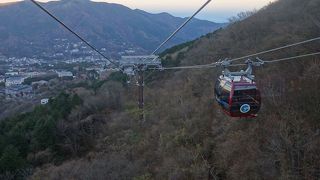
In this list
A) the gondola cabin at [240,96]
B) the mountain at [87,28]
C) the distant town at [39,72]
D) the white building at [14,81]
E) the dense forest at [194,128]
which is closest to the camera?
the gondola cabin at [240,96]

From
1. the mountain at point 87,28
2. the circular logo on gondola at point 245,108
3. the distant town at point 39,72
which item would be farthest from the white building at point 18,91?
the circular logo on gondola at point 245,108

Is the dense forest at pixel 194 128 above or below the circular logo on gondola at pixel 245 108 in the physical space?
below

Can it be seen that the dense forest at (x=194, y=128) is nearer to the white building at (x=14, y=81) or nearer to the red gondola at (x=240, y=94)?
the red gondola at (x=240, y=94)

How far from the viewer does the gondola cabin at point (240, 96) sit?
35.0ft

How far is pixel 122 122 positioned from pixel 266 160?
15.5 m

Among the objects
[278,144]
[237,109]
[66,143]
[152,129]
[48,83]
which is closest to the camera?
[237,109]

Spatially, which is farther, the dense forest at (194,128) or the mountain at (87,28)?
the mountain at (87,28)

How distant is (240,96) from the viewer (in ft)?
35.0

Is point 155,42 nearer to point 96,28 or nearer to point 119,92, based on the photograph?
point 96,28

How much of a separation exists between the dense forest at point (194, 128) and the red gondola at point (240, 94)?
747 centimetres

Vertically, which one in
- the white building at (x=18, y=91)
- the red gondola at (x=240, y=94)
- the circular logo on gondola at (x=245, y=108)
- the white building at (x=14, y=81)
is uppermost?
the red gondola at (x=240, y=94)

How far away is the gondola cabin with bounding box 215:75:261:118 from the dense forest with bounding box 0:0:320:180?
24.5ft

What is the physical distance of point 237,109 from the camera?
1102 centimetres

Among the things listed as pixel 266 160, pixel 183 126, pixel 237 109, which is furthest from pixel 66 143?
pixel 237 109
